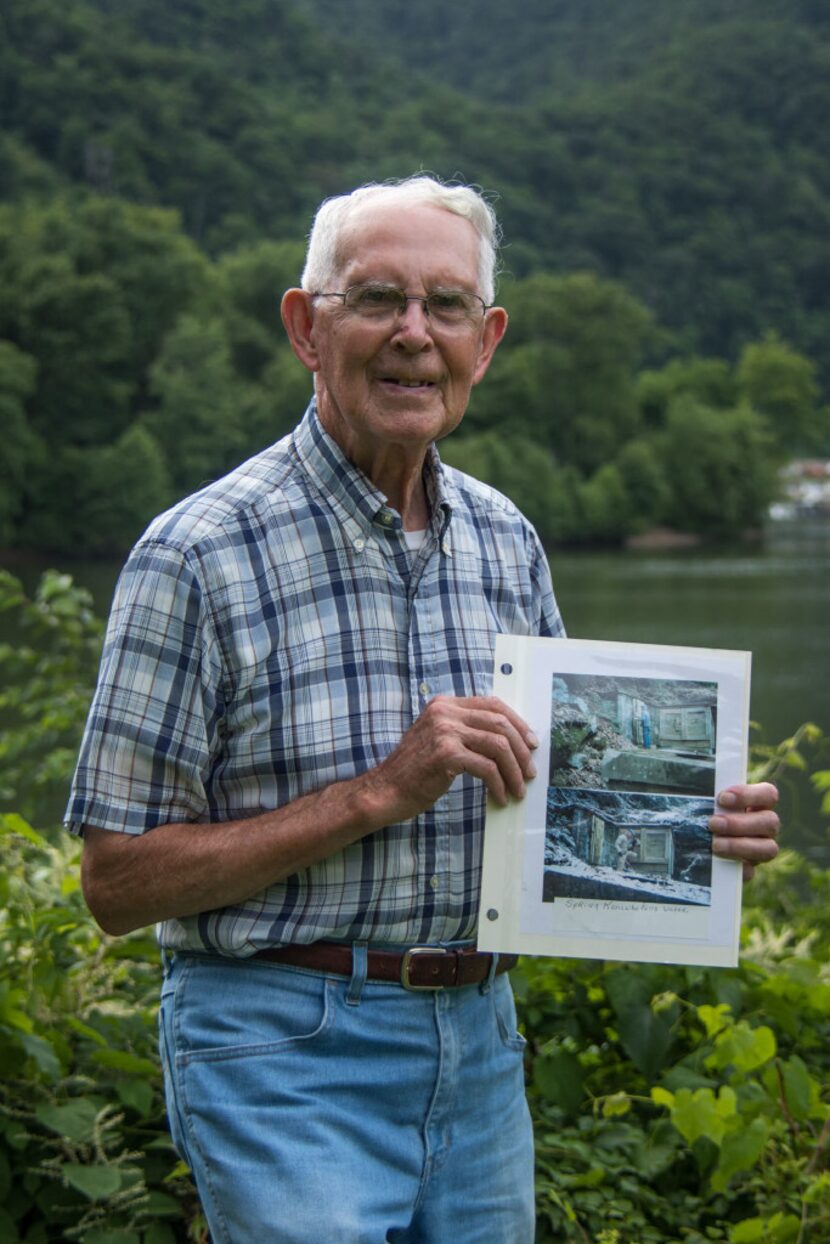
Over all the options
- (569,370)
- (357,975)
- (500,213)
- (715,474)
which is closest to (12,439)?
(715,474)

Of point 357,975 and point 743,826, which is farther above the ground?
point 743,826

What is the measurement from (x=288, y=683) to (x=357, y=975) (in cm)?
39

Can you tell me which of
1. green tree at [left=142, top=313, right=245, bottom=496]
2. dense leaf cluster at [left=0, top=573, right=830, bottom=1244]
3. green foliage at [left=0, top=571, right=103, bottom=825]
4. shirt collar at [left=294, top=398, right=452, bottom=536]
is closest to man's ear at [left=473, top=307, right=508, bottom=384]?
shirt collar at [left=294, top=398, right=452, bottom=536]

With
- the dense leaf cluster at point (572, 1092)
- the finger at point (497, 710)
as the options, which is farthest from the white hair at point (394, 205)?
the dense leaf cluster at point (572, 1092)

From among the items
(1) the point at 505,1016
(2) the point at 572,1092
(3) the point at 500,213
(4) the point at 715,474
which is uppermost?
(4) the point at 715,474

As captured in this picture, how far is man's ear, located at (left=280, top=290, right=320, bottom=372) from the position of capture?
2312mm

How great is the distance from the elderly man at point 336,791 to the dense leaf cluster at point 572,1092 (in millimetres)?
253

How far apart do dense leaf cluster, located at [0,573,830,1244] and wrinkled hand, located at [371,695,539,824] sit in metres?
0.56

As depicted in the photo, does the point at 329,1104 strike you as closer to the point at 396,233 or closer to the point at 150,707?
the point at 150,707

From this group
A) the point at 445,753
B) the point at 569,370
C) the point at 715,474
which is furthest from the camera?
the point at 569,370

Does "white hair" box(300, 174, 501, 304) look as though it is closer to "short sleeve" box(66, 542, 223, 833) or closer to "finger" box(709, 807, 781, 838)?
"short sleeve" box(66, 542, 223, 833)

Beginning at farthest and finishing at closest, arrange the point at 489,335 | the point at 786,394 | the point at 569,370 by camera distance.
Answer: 1. the point at 786,394
2. the point at 569,370
3. the point at 489,335

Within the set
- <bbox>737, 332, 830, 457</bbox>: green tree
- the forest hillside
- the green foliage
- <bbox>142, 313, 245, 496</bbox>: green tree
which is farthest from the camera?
<bbox>737, 332, 830, 457</bbox>: green tree

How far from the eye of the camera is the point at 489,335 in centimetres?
245
